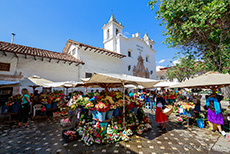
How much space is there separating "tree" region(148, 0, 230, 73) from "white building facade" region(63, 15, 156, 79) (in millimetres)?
10261

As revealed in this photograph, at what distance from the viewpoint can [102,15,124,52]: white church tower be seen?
21.4 meters

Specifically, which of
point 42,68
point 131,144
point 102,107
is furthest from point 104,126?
point 42,68

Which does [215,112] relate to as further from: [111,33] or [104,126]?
[111,33]

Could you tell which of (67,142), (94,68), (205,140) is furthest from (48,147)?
(94,68)

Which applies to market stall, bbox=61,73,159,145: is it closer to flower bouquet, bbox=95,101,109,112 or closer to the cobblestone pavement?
flower bouquet, bbox=95,101,109,112

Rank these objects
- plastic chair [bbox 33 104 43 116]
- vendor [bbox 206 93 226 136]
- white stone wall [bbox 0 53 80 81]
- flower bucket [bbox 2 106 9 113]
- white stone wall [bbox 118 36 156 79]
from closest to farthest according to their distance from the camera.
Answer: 1. vendor [bbox 206 93 226 136]
2. flower bucket [bbox 2 106 9 113]
3. plastic chair [bbox 33 104 43 116]
4. white stone wall [bbox 0 53 80 81]
5. white stone wall [bbox 118 36 156 79]

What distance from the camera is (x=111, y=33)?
2195 cm

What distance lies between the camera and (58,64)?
13.6m

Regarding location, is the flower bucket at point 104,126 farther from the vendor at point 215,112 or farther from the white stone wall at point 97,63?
the white stone wall at point 97,63

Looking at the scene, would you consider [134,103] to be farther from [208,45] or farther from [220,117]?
[208,45]

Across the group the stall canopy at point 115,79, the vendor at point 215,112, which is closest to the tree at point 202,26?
the vendor at point 215,112

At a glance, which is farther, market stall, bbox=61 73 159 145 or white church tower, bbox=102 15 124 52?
white church tower, bbox=102 15 124 52

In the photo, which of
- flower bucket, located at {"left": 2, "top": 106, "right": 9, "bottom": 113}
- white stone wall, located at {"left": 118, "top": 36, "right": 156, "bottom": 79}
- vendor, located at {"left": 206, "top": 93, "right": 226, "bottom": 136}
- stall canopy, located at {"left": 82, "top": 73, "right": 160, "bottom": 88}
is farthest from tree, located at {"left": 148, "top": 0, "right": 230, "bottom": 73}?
flower bucket, located at {"left": 2, "top": 106, "right": 9, "bottom": 113}

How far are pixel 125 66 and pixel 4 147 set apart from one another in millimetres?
19219
